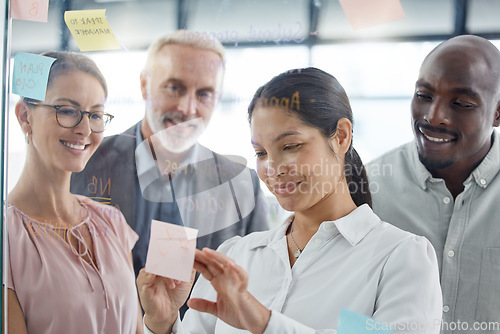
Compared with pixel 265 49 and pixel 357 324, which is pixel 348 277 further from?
pixel 265 49

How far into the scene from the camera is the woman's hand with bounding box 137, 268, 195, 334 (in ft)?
3.50

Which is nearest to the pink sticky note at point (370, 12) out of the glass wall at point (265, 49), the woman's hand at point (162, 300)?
the glass wall at point (265, 49)

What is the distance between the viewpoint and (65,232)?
1.20 meters

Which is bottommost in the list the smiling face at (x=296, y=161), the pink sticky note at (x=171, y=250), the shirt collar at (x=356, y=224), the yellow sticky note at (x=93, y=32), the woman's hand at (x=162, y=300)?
the woman's hand at (x=162, y=300)

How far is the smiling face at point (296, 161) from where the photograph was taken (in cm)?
95

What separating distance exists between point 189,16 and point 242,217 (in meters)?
0.47

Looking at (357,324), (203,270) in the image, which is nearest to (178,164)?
(203,270)

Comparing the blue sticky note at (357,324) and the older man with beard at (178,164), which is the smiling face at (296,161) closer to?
the older man with beard at (178,164)

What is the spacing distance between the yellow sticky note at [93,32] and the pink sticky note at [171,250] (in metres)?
0.45

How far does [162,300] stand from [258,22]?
655 millimetres

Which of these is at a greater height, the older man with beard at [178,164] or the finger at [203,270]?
the older man with beard at [178,164]

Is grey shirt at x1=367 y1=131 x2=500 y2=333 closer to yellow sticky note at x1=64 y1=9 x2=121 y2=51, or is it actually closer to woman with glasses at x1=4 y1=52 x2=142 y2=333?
woman with glasses at x1=4 y1=52 x2=142 y2=333

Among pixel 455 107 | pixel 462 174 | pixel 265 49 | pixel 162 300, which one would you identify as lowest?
pixel 162 300

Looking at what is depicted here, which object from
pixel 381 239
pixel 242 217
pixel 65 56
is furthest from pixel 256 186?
pixel 65 56
